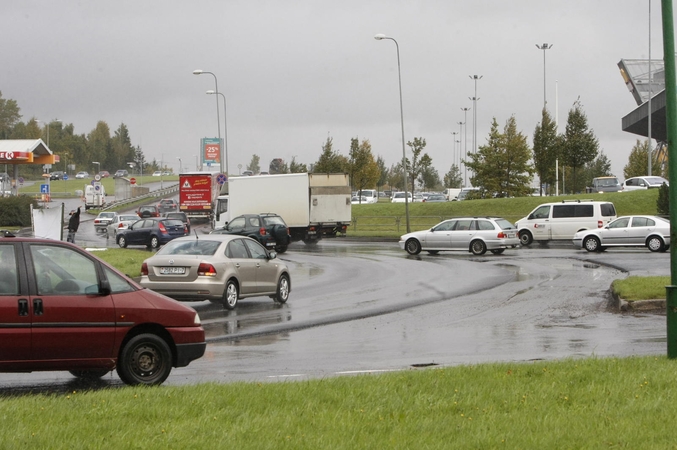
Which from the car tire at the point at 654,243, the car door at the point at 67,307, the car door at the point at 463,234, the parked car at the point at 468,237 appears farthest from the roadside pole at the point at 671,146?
the car tire at the point at 654,243

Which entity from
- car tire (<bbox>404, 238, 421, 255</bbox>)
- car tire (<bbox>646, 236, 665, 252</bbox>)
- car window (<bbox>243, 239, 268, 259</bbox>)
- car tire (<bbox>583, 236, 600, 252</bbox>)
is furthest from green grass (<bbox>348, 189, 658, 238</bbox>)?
car window (<bbox>243, 239, 268, 259</bbox>)

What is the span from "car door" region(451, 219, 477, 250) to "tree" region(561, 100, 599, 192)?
34009 mm

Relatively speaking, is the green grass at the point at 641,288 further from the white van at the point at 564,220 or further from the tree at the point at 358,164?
the tree at the point at 358,164

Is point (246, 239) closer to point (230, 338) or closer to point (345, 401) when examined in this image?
point (230, 338)

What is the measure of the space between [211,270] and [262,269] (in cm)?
187

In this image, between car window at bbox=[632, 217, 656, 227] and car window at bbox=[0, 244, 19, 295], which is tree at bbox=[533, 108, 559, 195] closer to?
car window at bbox=[632, 217, 656, 227]

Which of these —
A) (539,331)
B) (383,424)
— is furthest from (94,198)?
(383,424)

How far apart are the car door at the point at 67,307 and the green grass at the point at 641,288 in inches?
459

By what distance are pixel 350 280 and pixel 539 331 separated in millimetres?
10647

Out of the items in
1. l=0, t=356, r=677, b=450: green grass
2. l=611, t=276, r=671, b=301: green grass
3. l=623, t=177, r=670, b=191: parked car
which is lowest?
l=611, t=276, r=671, b=301: green grass

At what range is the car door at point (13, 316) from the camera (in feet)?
27.8

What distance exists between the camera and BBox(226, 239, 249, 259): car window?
18094mm

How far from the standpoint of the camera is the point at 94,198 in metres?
92.0

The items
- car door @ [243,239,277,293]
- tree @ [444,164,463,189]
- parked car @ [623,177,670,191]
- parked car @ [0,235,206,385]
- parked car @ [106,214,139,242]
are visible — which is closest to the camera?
parked car @ [0,235,206,385]
